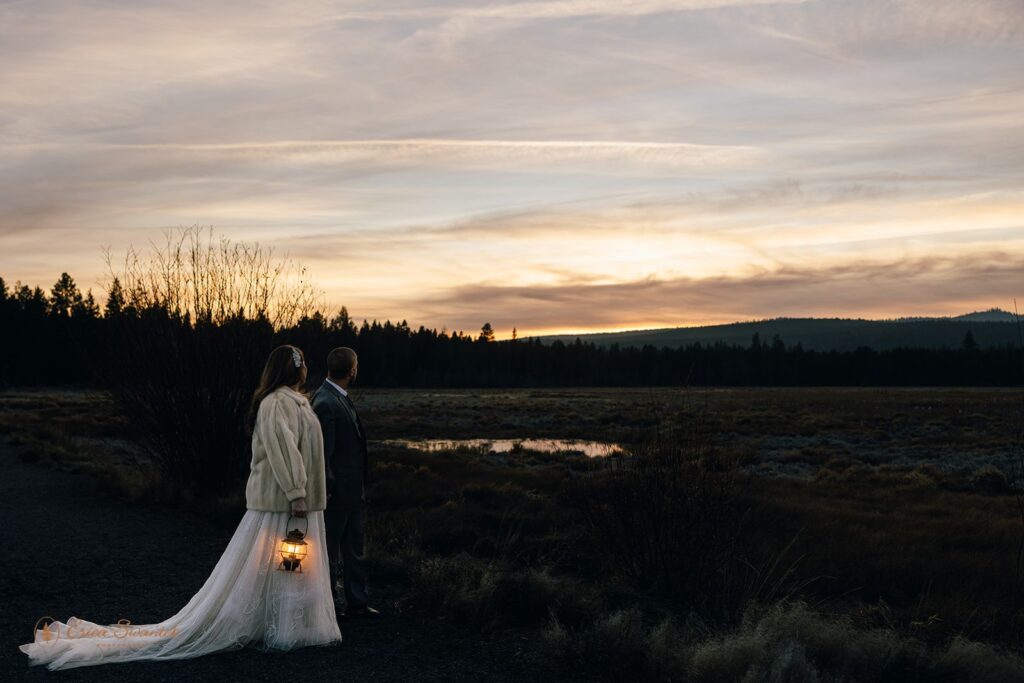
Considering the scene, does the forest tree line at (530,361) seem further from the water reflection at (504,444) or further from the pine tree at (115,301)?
the pine tree at (115,301)

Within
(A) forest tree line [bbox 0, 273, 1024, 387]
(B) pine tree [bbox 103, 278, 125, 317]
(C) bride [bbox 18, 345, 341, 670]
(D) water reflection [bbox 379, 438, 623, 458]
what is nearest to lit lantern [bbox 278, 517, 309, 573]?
(C) bride [bbox 18, 345, 341, 670]

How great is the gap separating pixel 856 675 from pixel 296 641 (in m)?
3.60

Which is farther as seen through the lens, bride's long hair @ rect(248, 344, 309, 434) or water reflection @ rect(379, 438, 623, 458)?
water reflection @ rect(379, 438, 623, 458)

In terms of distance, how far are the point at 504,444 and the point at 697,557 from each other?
974 inches

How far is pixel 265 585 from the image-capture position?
5785 millimetres

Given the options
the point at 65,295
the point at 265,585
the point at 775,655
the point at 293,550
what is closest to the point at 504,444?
the point at 265,585

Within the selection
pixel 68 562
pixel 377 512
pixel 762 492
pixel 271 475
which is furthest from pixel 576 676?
pixel 762 492

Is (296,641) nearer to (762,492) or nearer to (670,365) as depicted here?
(762,492)

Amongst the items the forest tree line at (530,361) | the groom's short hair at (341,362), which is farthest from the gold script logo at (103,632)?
the forest tree line at (530,361)

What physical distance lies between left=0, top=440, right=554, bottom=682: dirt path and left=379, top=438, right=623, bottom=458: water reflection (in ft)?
55.2

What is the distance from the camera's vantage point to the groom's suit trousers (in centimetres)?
654

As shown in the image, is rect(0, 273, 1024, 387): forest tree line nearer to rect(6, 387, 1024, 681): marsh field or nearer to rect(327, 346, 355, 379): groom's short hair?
rect(6, 387, 1024, 681): marsh field

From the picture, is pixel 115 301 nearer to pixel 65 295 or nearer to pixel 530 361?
pixel 65 295

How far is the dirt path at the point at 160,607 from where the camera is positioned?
541cm
